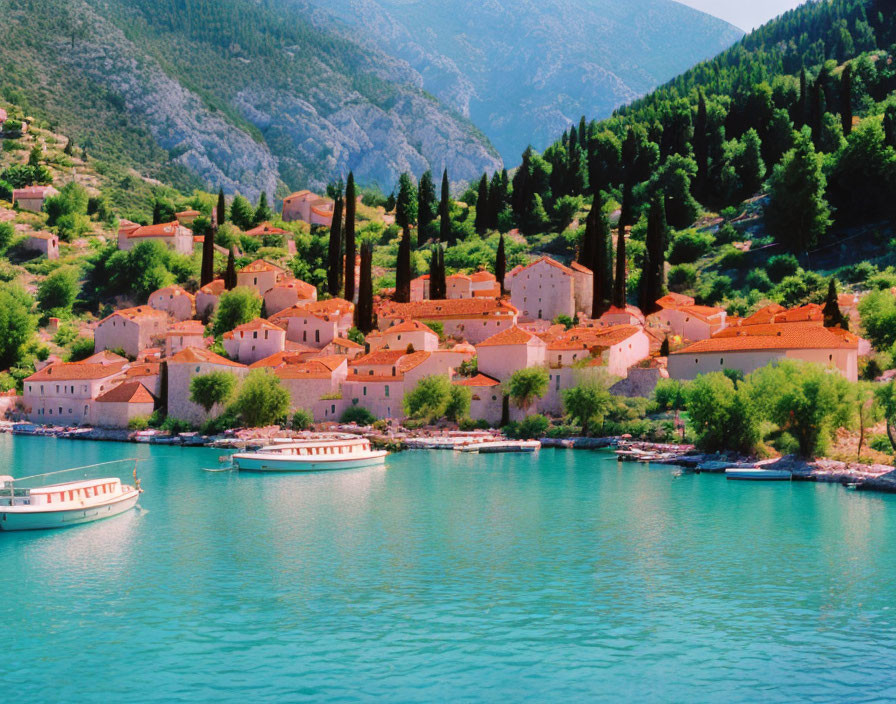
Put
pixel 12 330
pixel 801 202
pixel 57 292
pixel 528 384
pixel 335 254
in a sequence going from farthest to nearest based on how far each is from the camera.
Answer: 1. pixel 57 292
2. pixel 335 254
3. pixel 801 202
4. pixel 12 330
5. pixel 528 384

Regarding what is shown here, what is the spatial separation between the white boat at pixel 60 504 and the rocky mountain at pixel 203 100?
111 m

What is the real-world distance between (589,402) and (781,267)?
1089 inches

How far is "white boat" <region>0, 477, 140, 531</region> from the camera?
27188 millimetres

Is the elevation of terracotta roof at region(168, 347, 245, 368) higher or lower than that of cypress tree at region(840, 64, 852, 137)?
lower

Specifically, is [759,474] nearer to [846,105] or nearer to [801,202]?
[801,202]

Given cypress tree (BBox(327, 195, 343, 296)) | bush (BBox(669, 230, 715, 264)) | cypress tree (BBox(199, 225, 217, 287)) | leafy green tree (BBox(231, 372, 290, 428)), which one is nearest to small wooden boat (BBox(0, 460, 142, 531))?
leafy green tree (BBox(231, 372, 290, 428))

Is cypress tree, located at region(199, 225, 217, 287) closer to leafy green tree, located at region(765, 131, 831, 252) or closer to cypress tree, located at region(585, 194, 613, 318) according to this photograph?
cypress tree, located at region(585, 194, 613, 318)

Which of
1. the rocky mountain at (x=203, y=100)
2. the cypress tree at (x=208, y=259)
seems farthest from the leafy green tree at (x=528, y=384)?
the rocky mountain at (x=203, y=100)

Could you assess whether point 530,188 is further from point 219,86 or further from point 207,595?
point 219,86

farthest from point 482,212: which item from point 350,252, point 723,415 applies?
point 723,415

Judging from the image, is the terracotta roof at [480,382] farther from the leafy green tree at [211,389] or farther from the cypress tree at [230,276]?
the cypress tree at [230,276]

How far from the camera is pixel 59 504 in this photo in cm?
2808

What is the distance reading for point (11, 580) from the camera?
21.6 m

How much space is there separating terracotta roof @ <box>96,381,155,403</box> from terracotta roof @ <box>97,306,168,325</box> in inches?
368
